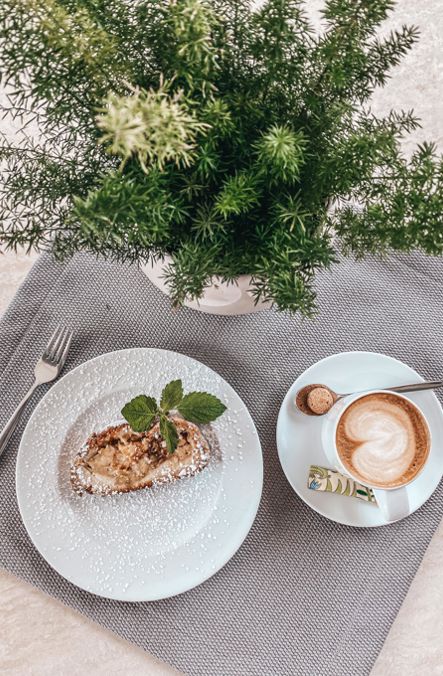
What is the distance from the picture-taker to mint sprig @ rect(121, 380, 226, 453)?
3.32 feet

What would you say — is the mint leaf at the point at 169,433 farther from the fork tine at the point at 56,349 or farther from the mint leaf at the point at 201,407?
the fork tine at the point at 56,349

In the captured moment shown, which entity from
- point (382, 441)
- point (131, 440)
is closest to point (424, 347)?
point (382, 441)

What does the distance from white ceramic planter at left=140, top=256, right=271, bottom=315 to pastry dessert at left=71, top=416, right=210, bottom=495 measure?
0.63 ft

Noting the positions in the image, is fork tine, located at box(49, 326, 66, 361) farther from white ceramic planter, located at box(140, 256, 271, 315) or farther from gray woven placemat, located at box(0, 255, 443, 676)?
white ceramic planter, located at box(140, 256, 271, 315)

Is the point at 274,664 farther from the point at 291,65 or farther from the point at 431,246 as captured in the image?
the point at 291,65

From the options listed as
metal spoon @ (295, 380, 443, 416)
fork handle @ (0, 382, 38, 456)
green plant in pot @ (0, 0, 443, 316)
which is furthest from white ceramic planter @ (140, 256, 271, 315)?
fork handle @ (0, 382, 38, 456)

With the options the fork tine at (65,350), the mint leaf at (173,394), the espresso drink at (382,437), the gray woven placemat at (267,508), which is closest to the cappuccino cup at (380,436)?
the espresso drink at (382,437)

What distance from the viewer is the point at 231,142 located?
798mm

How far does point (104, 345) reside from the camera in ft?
3.73

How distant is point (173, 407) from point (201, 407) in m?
0.04

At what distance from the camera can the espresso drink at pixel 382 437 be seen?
102cm

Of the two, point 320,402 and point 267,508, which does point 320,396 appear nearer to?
point 320,402

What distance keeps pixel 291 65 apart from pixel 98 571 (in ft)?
2.50

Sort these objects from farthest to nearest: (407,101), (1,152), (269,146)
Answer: (407,101) → (1,152) → (269,146)
